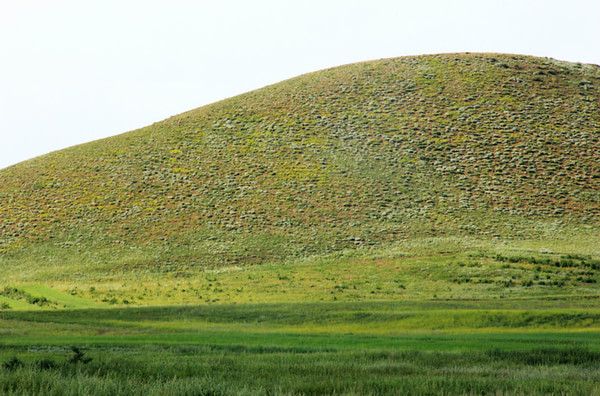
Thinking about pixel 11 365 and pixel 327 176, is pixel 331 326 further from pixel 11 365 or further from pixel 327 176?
pixel 327 176

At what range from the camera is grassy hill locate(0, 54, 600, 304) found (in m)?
79.1

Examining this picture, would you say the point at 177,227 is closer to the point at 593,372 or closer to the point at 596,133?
the point at 596,133

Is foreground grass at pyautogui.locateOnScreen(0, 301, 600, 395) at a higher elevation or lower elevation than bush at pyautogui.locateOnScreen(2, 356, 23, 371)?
lower

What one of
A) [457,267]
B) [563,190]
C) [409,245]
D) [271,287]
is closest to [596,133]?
[563,190]

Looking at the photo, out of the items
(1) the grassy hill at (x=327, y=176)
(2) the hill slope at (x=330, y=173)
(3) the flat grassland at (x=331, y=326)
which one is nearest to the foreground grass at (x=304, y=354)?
(3) the flat grassland at (x=331, y=326)

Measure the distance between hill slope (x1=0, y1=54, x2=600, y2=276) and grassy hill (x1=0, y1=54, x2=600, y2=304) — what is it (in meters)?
0.22

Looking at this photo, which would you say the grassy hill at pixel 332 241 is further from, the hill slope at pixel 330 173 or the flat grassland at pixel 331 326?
the hill slope at pixel 330 173

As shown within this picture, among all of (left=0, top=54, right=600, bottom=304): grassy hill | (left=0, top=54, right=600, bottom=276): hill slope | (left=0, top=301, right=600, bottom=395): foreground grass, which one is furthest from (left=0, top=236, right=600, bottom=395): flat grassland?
(left=0, top=54, right=600, bottom=276): hill slope

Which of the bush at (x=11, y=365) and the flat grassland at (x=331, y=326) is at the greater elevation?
the bush at (x=11, y=365)

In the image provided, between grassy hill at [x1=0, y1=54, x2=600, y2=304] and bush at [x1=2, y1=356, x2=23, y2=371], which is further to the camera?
grassy hill at [x1=0, y1=54, x2=600, y2=304]

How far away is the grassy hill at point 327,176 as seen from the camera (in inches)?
3113

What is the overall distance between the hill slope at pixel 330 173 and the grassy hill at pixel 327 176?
0.73 feet

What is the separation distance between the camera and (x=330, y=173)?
307 ft

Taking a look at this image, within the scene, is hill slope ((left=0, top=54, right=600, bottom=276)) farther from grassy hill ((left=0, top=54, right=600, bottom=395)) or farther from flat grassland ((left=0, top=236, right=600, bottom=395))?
flat grassland ((left=0, top=236, right=600, bottom=395))
